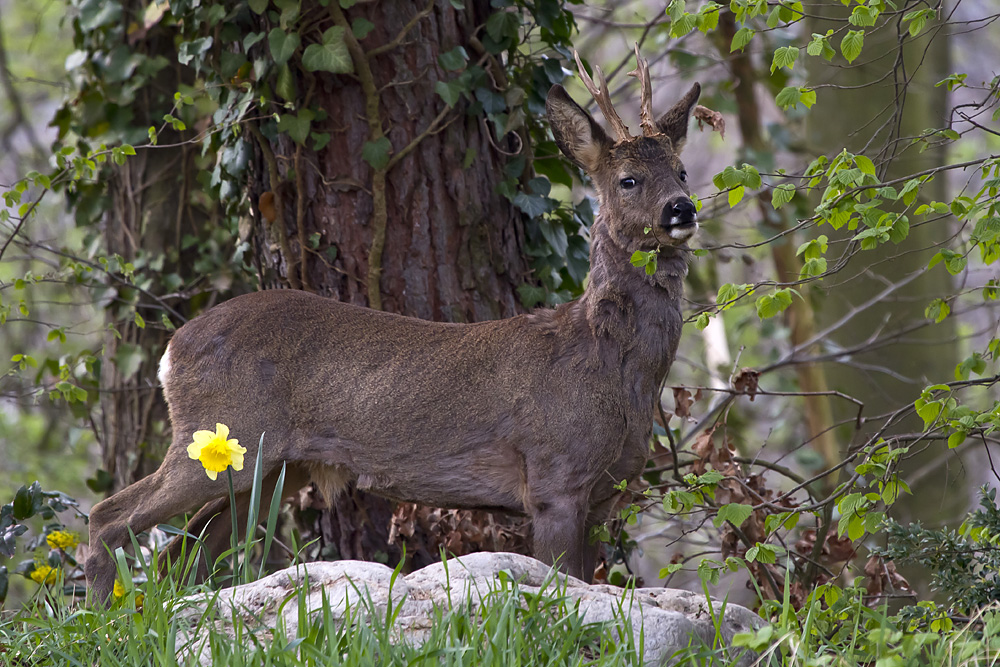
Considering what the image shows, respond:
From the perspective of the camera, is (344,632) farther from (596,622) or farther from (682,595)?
(682,595)

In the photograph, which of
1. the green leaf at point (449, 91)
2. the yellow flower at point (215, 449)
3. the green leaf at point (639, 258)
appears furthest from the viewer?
the green leaf at point (449, 91)

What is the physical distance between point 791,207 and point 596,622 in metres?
6.93

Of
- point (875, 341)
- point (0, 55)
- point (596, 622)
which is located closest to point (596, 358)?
point (596, 622)

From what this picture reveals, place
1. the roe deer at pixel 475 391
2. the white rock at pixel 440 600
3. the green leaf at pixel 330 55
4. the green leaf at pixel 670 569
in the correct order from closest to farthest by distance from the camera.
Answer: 1. the white rock at pixel 440 600
2. the green leaf at pixel 670 569
3. the roe deer at pixel 475 391
4. the green leaf at pixel 330 55

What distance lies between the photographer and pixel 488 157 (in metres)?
5.84

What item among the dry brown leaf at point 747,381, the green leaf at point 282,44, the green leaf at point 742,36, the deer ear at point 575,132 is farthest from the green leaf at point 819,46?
the green leaf at point 282,44

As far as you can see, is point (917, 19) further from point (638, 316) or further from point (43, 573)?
point (43, 573)

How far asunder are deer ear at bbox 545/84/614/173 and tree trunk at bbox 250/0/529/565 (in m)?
0.86

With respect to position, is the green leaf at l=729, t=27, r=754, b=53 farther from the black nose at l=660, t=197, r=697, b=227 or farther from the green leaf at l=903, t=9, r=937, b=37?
the black nose at l=660, t=197, r=697, b=227

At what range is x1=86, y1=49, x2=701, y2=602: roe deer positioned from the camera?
461cm

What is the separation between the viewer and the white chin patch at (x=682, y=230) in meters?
4.54

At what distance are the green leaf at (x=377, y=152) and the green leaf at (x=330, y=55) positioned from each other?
15.2 inches

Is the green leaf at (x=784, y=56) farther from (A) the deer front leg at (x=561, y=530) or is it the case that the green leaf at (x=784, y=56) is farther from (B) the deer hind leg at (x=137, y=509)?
(B) the deer hind leg at (x=137, y=509)

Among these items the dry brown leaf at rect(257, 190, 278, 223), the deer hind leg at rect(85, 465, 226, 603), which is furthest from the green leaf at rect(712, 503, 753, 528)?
the dry brown leaf at rect(257, 190, 278, 223)
